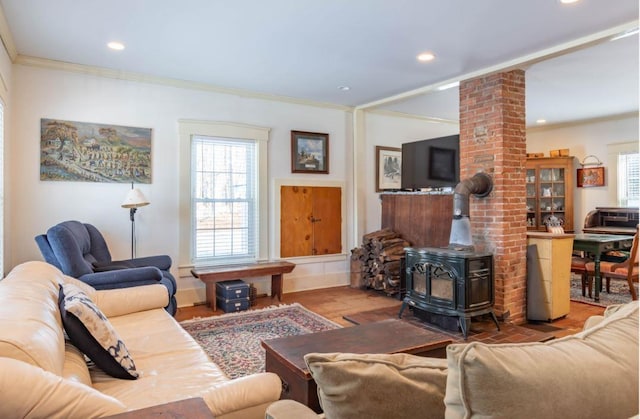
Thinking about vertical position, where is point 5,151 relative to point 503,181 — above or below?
above

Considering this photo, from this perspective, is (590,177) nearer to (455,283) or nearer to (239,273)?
(455,283)

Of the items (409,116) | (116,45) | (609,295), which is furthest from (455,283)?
(116,45)

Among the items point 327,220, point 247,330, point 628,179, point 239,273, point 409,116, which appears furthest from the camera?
point 628,179

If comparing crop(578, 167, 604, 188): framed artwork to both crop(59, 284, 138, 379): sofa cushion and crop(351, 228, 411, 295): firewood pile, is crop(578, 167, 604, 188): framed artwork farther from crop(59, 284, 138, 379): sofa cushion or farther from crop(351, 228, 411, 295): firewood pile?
crop(59, 284, 138, 379): sofa cushion

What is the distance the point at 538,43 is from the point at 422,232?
252 centimetres

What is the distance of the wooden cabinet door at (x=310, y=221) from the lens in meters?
5.35

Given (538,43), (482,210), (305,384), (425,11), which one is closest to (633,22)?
(538,43)

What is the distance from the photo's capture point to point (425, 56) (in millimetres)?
3809

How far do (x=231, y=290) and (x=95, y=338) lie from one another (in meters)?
2.63

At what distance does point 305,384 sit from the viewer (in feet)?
5.90

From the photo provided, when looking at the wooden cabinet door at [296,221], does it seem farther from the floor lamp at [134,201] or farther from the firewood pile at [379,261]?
the floor lamp at [134,201]

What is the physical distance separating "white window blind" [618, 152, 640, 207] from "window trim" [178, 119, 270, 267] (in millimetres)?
5775

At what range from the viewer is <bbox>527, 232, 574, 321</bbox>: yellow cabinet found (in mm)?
4051

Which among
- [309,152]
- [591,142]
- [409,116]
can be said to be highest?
[409,116]
